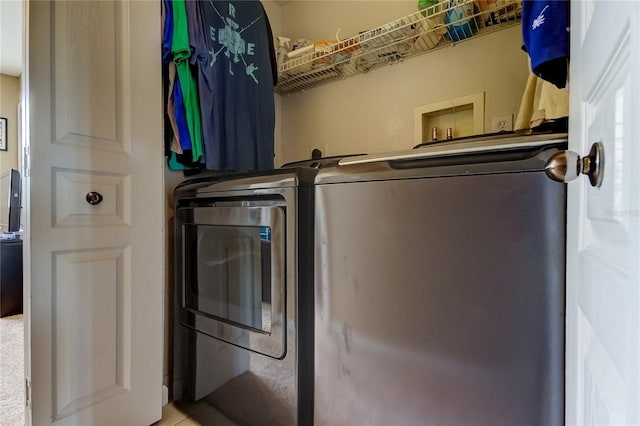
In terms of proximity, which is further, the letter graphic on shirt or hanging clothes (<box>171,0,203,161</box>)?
the letter graphic on shirt

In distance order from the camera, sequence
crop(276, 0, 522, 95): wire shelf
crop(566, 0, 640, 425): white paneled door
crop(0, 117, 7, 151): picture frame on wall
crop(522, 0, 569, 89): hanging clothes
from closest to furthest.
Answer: crop(566, 0, 640, 425): white paneled door, crop(522, 0, 569, 89): hanging clothes, crop(276, 0, 522, 95): wire shelf, crop(0, 117, 7, 151): picture frame on wall

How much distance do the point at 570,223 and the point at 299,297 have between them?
0.67 m

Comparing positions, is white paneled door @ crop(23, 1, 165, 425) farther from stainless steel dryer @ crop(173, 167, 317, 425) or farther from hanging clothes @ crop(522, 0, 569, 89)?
hanging clothes @ crop(522, 0, 569, 89)

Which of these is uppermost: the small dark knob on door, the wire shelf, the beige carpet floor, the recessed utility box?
the wire shelf

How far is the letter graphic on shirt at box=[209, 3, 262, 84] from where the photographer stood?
1442 mm

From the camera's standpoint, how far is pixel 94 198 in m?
1.08

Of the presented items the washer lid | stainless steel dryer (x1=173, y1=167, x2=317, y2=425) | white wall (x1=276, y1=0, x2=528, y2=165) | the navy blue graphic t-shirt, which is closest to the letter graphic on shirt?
the navy blue graphic t-shirt

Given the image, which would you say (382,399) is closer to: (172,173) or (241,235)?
(241,235)

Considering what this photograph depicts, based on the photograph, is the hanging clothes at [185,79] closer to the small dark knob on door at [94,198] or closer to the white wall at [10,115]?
the small dark knob on door at [94,198]

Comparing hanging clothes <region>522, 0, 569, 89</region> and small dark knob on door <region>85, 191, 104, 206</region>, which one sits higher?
hanging clothes <region>522, 0, 569, 89</region>

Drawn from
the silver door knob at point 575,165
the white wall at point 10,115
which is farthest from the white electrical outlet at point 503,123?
the white wall at point 10,115

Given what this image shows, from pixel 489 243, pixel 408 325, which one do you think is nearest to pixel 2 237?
pixel 408 325

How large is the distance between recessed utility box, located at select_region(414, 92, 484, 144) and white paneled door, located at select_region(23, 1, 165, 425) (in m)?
1.17

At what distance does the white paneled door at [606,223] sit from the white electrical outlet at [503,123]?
87cm
